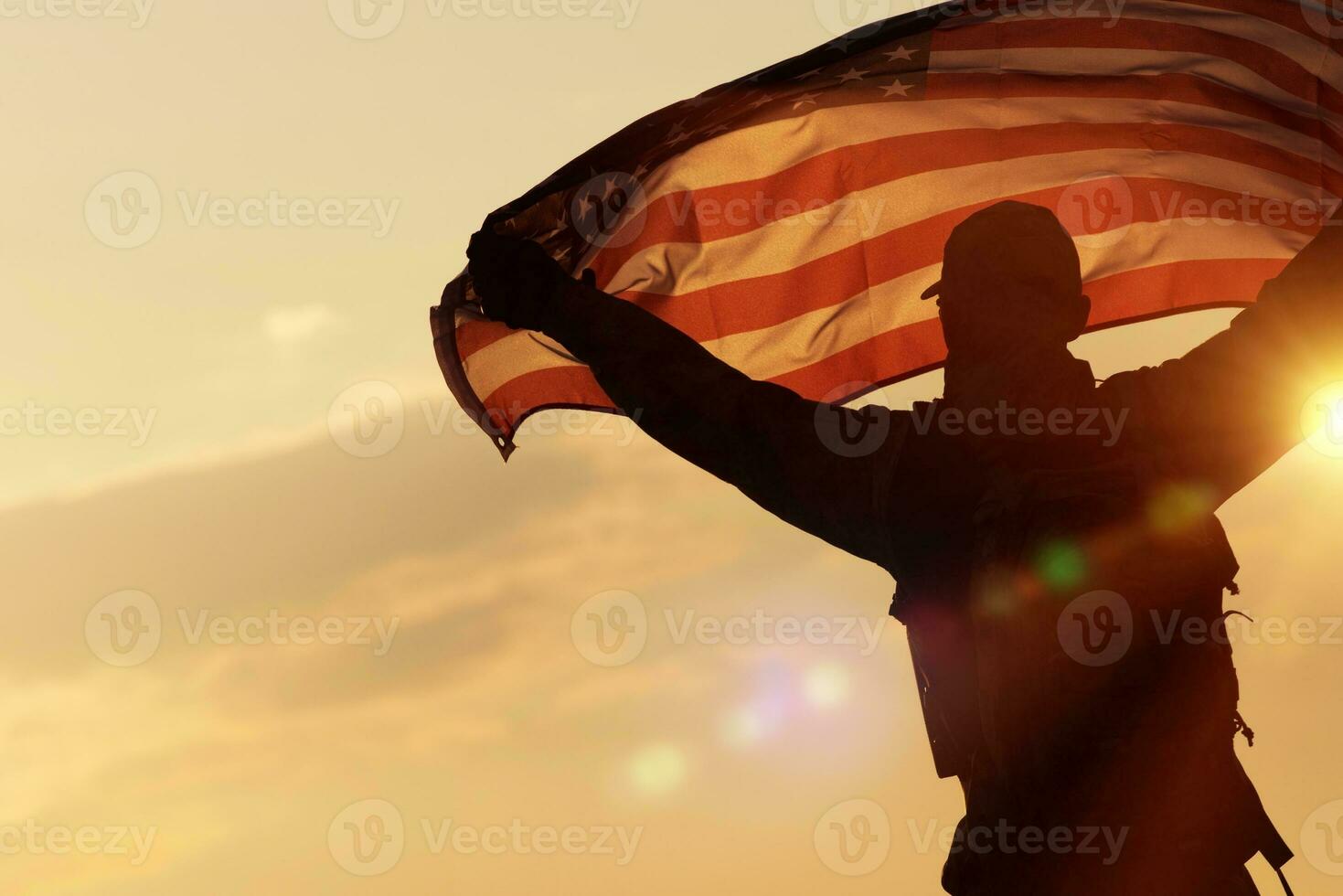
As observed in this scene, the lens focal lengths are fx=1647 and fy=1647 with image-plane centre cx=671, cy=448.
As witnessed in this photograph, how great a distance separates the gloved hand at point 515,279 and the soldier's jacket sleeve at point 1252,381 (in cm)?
196

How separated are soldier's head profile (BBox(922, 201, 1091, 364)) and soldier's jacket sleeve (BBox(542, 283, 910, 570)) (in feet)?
1.13

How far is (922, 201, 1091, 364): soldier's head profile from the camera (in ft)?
16.5

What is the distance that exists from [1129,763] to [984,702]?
0.45 m

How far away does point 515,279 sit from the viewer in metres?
5.77

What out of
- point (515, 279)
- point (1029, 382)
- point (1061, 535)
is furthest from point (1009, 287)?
point (515, 279)

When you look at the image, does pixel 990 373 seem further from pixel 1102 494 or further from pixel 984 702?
pixel 984 702

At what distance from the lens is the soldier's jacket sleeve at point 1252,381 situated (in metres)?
4.29

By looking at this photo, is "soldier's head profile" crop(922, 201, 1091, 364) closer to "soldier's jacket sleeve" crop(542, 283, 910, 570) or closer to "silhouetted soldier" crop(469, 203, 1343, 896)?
"silhouetted soldier" crop(469, 203, 1343, 896)

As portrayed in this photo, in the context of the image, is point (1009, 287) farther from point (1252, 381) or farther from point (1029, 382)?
point (1252, 381)

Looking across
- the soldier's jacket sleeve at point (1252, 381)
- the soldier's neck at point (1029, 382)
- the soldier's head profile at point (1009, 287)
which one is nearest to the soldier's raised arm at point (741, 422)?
the soldier's neck at point (1029, 382)

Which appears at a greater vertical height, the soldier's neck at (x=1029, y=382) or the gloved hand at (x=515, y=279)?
the gloved hand at (x=515, y=279)

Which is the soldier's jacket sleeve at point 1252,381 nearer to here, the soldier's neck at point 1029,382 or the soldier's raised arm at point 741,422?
the soldier's neck at point 1029,382

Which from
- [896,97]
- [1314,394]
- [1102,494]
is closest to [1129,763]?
[1102,494]

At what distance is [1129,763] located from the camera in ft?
14.8
